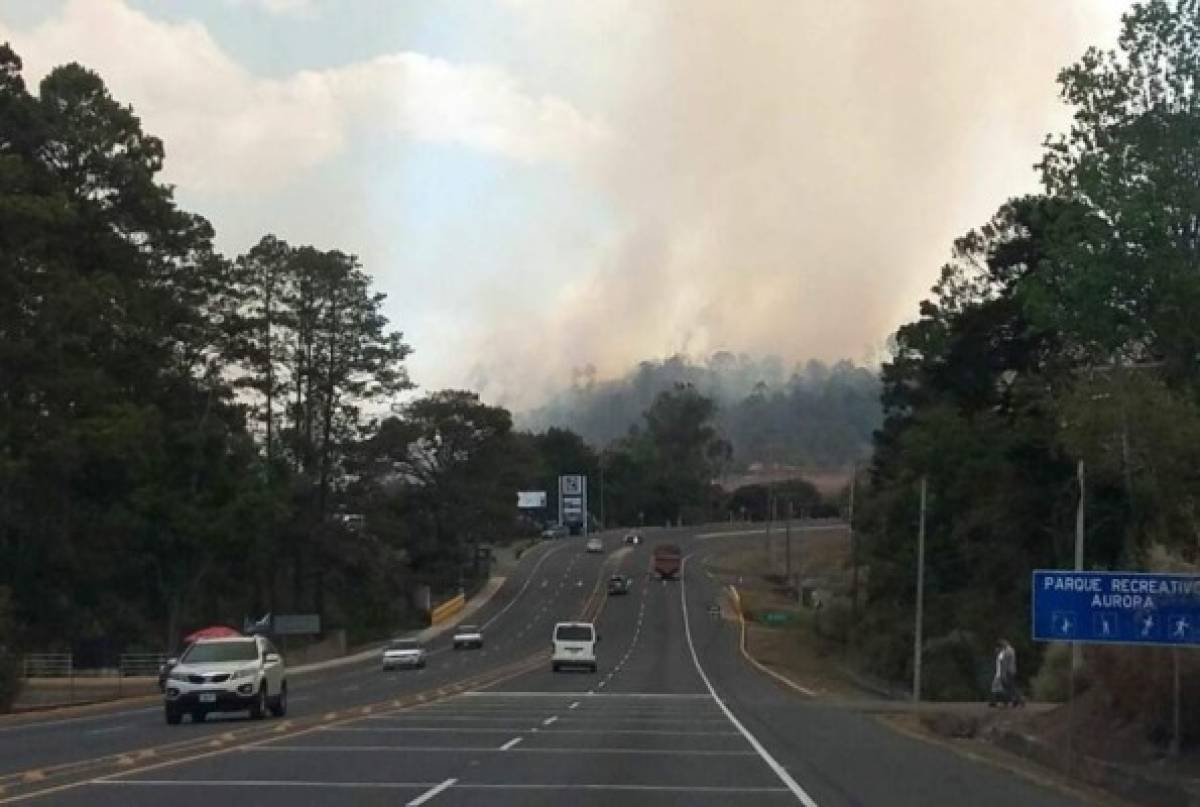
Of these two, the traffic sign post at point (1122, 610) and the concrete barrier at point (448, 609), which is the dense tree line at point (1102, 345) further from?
the concrete barrier at point (448, 609)

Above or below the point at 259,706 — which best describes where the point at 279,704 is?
below

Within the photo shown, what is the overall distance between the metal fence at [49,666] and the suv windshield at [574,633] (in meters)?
17.8

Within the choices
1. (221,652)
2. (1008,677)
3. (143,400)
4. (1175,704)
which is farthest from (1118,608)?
(143,400)

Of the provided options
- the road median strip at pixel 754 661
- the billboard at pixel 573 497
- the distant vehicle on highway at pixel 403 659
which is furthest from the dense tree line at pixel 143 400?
the billboard at pixel 573 497

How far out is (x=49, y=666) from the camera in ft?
223

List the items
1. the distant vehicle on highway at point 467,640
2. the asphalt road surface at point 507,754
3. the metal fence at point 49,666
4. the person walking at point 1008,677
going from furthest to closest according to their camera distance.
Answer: the distant vehicle on highway at point 467,640 → the metal fence at point 49,666 → the person walking at point 1008,677 → the asphalt road surface at point 507,754

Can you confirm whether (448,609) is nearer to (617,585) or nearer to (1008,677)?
(617,585)

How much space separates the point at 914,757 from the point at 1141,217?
11.5m

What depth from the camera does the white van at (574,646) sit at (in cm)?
6744

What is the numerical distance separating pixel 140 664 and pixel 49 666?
494 centimetres

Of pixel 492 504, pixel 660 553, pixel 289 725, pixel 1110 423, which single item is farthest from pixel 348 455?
pixel 1110 423

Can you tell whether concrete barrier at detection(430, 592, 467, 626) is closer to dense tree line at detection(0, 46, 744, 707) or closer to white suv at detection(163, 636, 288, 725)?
dense tree line at detection(0, 46, 744, 707)

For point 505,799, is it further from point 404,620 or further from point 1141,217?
point 404,620

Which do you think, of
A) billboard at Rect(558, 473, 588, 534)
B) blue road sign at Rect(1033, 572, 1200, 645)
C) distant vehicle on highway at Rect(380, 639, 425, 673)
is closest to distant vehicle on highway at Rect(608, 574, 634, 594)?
distant vehicle on highway at Rect(380, 639, 425, 673)
